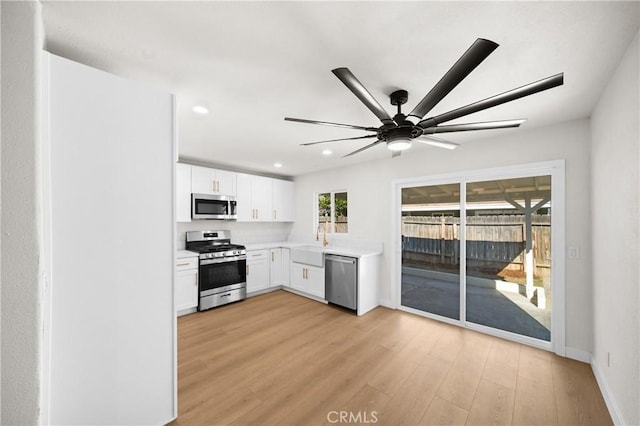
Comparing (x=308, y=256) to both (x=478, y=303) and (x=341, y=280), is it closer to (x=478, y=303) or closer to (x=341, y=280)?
(x=341, y=280)

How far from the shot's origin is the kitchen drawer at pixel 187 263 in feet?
11.9

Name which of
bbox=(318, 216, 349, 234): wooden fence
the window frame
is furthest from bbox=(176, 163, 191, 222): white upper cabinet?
bbox=(318, 216, 349, 234): wooden fence

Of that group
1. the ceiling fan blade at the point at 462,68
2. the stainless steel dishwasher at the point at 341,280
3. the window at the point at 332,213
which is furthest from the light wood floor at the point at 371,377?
the ceiling fan blade at the point at 462,68

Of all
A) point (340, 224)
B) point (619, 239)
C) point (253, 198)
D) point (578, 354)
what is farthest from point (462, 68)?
point (253, 198)

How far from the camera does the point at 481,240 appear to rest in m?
3.27

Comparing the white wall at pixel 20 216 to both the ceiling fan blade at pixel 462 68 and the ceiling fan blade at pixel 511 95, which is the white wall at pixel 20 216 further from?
the ceiling fan blade at pixel 511 95

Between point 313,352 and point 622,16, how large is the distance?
3.27 metres

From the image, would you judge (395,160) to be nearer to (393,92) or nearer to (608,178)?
(393,92)

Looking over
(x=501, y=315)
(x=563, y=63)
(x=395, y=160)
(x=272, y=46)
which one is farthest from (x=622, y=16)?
(x=501, y=315)

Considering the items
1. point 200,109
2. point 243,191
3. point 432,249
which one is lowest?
Result: point 432,249

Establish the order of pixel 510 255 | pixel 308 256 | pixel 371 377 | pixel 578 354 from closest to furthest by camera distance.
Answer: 1. pixel 371 377
2. pixel 578 354
3. pixel 510 255
4. pixel 308 256

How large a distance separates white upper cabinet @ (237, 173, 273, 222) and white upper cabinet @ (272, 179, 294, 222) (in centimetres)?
14

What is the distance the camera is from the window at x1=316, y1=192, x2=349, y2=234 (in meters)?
4.83

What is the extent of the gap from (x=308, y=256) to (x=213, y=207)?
6.20 ft
